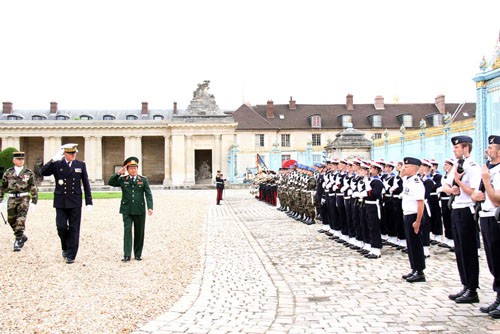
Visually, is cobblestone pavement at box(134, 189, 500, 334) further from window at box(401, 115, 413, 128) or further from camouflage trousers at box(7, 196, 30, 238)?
window at box(401, 115, 413, 128)

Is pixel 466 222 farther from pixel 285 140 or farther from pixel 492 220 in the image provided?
pixel 285 140

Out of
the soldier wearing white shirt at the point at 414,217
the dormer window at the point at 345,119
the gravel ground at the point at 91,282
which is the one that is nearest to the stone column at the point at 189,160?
the dormer window at the point at 345,119

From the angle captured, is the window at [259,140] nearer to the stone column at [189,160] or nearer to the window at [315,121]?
the window at [315,121]

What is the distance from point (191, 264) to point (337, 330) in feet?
13.3

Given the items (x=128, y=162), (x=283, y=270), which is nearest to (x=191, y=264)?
(x=283, y=270)

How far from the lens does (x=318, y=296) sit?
6.11m

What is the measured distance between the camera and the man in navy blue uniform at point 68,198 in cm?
855

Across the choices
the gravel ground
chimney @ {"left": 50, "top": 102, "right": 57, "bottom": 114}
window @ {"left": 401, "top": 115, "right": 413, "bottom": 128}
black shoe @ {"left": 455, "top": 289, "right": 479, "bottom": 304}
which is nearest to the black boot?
black shoe @ {"left": 455, "top": 289, "right": 479, "bottom": 304}

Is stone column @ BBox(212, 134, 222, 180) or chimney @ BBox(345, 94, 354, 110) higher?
chimney @ BBox(345, 94, 354, 110)

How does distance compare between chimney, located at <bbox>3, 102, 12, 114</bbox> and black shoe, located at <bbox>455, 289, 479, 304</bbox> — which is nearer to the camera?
black shoe, located at <bbox>455, 289, 479, 304</bbox>

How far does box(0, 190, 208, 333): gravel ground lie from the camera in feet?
16.7

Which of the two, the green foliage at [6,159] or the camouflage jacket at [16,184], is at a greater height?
the green foliage at [6,159]

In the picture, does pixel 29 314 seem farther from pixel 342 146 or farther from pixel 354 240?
pixel 342 146

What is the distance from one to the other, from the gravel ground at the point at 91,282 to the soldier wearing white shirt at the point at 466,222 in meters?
3.52
